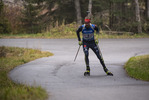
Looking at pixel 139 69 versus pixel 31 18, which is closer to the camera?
pixel 139 69

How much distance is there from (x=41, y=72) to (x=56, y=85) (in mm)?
2314

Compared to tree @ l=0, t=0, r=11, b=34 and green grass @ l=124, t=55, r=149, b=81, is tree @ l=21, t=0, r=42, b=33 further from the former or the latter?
green grass @ l=124, t=55, r=149, b=81

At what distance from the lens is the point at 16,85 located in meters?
8.19

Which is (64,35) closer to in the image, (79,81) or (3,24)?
(3,24)

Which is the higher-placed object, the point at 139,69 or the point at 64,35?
the point at 64,35

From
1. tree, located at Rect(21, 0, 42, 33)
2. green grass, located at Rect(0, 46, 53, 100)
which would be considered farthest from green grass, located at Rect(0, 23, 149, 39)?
green grass, located at Rect(0, 46, 53, 100)

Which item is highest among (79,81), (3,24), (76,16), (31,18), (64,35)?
(76,16)

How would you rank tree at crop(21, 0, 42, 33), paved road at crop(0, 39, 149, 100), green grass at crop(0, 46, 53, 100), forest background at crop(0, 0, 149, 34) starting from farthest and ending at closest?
tree at crop(21, 0, 42, 33) < forest background at crop(0, 0, 149, 34) < paved road at crop(0, 39, 149, 100) < green grass at crop(0, 46, 53, 100)

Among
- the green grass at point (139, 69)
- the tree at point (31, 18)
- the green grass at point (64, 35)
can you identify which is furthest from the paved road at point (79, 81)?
the tree at point (31, 18)

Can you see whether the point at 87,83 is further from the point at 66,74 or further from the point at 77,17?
the point at 77,17

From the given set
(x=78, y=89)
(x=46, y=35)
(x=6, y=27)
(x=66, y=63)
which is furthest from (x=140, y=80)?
(x=6, y=27)

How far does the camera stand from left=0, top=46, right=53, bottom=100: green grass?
6426mm

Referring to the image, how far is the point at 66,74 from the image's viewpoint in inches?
401

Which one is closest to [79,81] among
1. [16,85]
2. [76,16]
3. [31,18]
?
[16,85]
